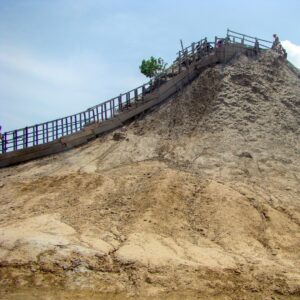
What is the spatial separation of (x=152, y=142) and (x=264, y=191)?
20.9 ft

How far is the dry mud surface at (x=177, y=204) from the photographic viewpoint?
13.4 m

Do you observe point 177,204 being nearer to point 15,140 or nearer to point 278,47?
point 15,140

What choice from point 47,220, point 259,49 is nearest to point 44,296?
point 47,220

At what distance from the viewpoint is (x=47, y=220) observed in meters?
16.9

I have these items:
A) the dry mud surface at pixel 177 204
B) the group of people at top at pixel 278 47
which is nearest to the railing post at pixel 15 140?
the dry mud surface at pixel 177 204

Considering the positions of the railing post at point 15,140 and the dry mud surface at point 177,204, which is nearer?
the dry mud surface at point 177,204

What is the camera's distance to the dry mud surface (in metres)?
13.4

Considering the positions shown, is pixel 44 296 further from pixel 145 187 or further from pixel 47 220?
pixel 145 187

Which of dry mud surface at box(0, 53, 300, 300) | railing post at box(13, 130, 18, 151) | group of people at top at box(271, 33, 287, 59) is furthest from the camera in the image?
group of people at top at box(271, 33, 287, 59)

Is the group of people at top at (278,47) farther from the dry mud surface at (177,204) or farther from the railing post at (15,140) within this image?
the railing post at (15,140)

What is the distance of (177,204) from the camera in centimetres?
1833

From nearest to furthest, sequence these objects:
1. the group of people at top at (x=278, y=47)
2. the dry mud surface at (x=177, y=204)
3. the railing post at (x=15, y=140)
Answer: the dry mud surface at (x=177, y=204) < the railing post at (x=15, y=140) < the group of people at top at (x=278, y=47)

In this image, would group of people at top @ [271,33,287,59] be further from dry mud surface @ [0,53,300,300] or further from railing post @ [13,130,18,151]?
railing post @ [13,130,18,151]

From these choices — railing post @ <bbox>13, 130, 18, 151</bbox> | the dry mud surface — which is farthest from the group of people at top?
railing post @ <bbox>13, 130, 18, 151</bbox>
